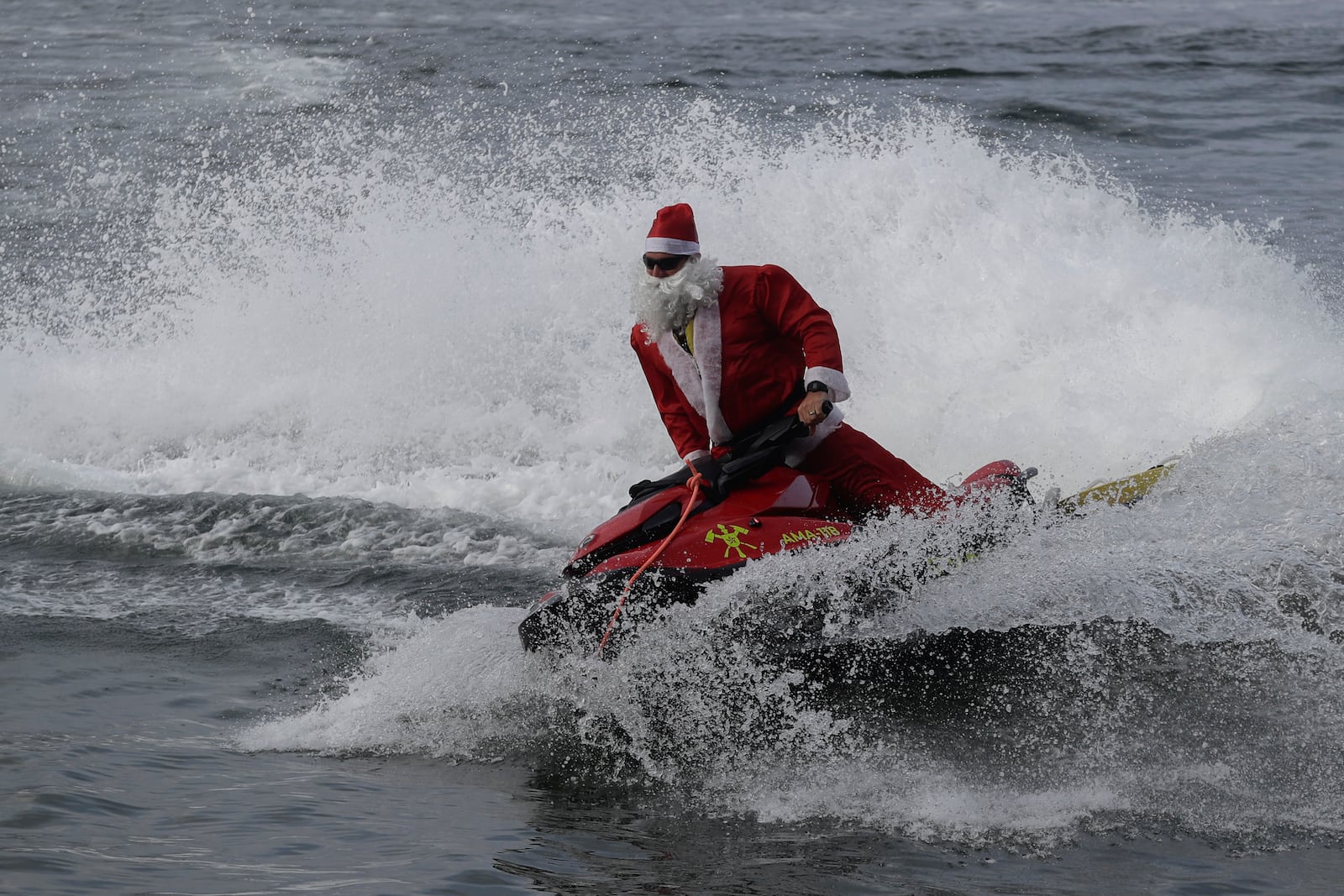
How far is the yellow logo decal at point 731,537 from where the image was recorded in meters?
4.49

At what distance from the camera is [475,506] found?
796 cm

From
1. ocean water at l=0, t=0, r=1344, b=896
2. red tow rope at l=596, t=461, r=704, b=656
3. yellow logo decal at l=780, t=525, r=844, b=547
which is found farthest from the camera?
yellow logo decal at l=780, t=525, r=844, b=547

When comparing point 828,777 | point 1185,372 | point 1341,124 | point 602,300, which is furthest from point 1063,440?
point 1341,124

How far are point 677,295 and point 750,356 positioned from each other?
343mm

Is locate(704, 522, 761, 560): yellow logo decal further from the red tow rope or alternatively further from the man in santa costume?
the man in santa costume

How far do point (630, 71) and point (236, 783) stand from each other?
54.6 feet

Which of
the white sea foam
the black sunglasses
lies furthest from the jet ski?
the white sea foam

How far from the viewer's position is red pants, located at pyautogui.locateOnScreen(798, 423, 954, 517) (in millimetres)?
4973

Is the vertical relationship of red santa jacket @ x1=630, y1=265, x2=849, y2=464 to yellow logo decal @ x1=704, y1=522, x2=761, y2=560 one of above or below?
above

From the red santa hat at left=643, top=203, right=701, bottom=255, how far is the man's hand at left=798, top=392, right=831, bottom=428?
0.64 meters

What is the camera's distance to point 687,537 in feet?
14.9

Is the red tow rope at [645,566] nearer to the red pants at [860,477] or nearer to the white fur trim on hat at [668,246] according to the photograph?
the red pants at [860,477]

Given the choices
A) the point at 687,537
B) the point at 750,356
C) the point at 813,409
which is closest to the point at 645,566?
the point at 687,537

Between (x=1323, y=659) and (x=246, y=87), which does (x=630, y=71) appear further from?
(x=1323, y=659)
